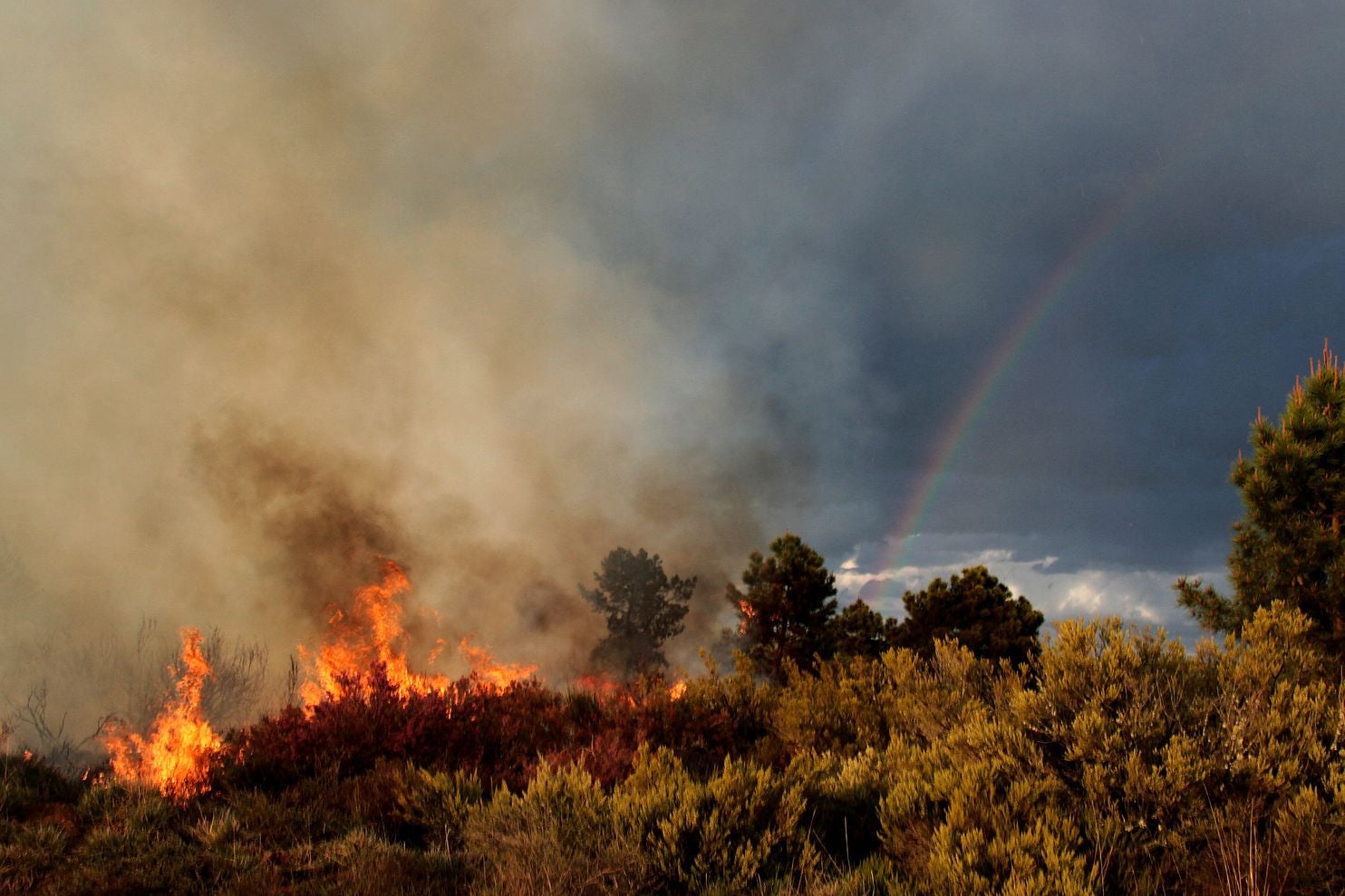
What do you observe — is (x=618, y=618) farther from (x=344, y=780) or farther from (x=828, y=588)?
(x=344, y=780)

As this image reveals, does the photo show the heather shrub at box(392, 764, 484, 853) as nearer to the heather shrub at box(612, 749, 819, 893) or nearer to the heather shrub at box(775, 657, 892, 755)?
the heather shrub at box(612, 749, 819, 893)

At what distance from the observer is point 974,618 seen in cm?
2369

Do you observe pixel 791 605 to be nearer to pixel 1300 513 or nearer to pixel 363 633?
pixel 1300 513

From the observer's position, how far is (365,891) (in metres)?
5.66

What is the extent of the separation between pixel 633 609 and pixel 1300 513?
3708 centimetres

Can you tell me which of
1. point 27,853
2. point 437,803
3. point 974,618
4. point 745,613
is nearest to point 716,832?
point 437,803

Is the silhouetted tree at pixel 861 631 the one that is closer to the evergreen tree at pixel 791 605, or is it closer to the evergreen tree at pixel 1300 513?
the evergreen tree at pixel 791 605

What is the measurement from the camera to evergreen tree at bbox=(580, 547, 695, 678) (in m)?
47.4

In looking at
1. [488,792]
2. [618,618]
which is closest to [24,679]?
[618,618]

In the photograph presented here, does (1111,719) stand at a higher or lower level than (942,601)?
lower

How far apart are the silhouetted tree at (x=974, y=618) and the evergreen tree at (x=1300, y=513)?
25.3ft

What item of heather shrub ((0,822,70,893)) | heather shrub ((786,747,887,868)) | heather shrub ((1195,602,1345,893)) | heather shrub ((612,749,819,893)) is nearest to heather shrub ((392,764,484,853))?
heather shrub ((612,749,819,893))

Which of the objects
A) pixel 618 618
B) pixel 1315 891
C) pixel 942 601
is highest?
pixel 618 618

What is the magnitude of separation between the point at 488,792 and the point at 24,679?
2639 inches
